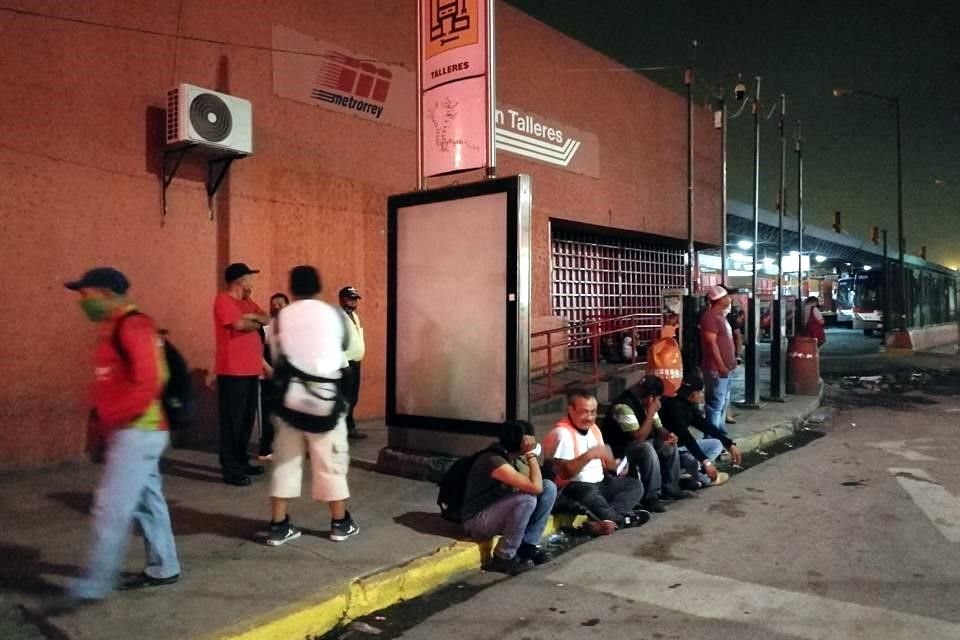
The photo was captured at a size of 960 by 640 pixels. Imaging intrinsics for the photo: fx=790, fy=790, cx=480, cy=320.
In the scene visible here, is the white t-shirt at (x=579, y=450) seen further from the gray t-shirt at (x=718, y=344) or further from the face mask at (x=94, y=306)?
the gray t-shirt at (x=718, y=344)

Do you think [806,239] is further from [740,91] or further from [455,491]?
[455,491]

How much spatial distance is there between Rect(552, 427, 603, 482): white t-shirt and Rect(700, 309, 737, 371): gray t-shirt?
3.39m

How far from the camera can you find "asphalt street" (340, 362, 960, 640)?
4.22 meters

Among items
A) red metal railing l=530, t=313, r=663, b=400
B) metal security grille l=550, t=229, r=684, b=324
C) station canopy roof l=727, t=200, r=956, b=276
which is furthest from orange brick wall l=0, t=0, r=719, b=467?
station canopy roof l=727, t=200, r=956, b=276

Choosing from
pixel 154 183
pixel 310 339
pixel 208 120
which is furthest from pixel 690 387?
pixel 154 183

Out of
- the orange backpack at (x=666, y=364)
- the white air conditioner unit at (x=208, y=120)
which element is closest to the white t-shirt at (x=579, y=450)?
the orange backpack at (x=666, y=364)

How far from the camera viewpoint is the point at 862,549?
559 cm

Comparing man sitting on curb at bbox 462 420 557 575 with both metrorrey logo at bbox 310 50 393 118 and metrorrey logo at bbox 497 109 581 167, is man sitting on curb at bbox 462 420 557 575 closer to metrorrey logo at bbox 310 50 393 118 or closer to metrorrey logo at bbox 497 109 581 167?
metrorrey logo at bbox 310 50 393 118

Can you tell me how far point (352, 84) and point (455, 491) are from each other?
6397 mm

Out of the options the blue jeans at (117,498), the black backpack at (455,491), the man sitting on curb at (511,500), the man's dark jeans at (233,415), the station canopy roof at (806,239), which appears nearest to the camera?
the blue jeans at (117,498)

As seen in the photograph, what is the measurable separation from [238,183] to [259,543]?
4812 millimetres

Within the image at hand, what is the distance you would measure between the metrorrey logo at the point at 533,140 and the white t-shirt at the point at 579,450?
7822 mm

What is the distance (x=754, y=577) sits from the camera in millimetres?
4992

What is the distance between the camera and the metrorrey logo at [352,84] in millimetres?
9742
